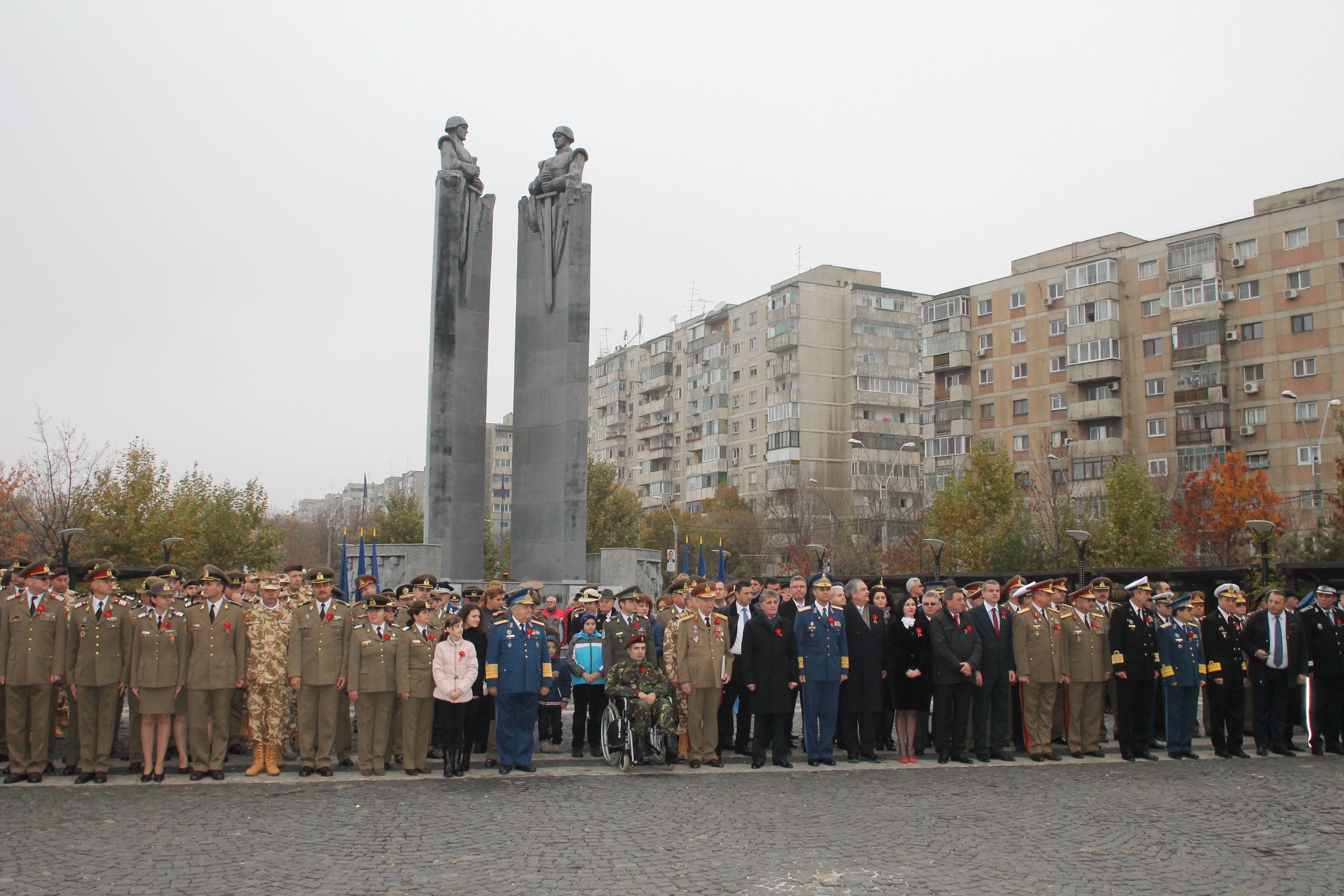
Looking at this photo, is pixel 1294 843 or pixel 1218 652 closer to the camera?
pixel 1294 843

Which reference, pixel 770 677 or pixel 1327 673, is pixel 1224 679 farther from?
pixel 770 677

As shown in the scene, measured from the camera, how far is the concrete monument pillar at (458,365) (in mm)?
25391

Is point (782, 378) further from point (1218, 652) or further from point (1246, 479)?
point (1218, 652)

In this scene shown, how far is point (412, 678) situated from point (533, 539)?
46.2ft

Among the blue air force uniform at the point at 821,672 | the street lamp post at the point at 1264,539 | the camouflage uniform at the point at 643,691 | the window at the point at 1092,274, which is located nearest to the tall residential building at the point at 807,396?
the window at the point at 1092,274

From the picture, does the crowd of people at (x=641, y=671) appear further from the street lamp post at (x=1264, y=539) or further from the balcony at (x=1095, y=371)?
the balcony at (x=1095, y=371)

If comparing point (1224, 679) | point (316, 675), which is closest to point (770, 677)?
point (316, 675)

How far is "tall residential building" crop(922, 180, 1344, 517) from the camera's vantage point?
151 ft

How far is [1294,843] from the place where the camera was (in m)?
8.27

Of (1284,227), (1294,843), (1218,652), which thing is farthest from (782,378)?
(1294,843)

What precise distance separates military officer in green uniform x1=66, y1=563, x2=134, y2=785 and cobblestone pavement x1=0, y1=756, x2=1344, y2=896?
0.55 metres

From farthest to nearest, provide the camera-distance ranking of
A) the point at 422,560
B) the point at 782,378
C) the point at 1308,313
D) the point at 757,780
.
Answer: the point at 782,378 < the point at 1308,313 < the point at 422,560 < the point at 757,780

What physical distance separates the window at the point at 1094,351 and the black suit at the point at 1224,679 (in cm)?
4179

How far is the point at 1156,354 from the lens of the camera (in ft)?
170
